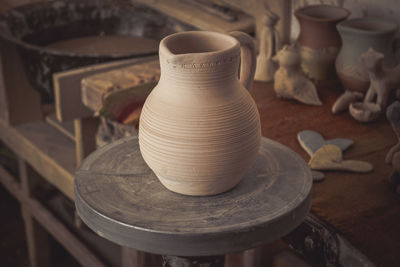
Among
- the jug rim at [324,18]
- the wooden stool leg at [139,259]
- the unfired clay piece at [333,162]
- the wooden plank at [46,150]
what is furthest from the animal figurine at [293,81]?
the wooden plank at [46,150]

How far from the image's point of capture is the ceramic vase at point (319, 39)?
149cm

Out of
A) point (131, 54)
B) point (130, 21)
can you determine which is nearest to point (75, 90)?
point (131, 54)

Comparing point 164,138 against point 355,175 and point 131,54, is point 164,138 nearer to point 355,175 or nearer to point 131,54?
point 355,175

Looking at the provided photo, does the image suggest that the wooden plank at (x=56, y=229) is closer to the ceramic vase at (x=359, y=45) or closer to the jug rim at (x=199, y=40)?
the ceramic vase at (x=359, y=45)

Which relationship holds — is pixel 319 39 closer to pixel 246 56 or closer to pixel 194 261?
pixel 246 56

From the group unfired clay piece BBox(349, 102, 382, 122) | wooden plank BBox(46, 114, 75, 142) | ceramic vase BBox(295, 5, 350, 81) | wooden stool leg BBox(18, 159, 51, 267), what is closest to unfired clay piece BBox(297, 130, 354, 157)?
unfired clay piece BBox(349, 102, 382, 122)

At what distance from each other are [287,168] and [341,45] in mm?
744

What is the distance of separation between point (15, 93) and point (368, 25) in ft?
Result: 4.56

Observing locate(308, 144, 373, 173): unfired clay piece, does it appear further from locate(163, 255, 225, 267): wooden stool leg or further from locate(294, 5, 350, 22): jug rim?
locate(294, 5, 350, 22): jug rim

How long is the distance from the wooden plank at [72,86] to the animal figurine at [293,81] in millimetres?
442

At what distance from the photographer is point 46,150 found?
198 centimetres

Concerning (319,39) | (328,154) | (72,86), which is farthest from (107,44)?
(328,154)

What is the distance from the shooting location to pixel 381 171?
1.11m

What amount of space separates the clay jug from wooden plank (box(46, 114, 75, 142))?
1.31 metres
